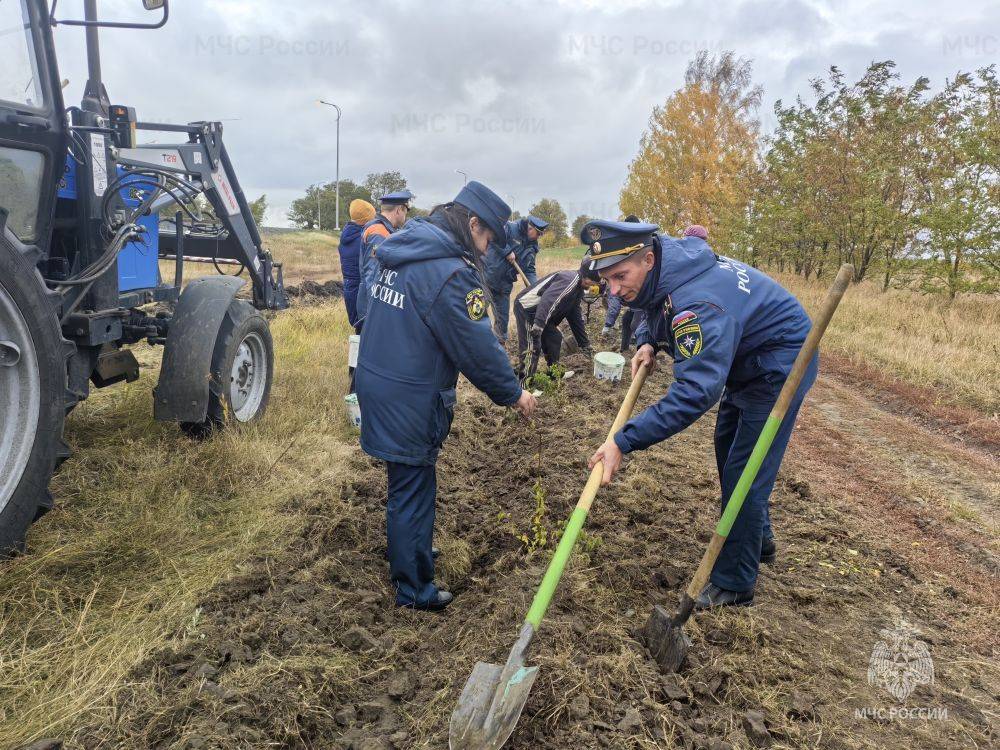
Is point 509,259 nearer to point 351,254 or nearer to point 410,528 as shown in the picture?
point 351,254

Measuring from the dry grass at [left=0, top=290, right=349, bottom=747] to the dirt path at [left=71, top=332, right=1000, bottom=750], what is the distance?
0.16m

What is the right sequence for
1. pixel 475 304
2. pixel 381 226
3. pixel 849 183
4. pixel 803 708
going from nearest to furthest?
pixel 803 708, pixel 475 304, pixel 381 226, pixel 849 183

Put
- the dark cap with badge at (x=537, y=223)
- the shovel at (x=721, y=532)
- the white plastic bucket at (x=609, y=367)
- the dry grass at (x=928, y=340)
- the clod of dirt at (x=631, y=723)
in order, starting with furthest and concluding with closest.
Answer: the dark cap with badge at (x=537, y=223)
the dry grass at (x=928, y=340)
the white plastic bucket at (x=609, y=367)
the shovel at (x=721, y=532)
the clod of dirt at (x=631, y=723)

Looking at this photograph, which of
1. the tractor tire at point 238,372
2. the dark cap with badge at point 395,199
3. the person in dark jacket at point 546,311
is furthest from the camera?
the person in dark jacket at point 546,311

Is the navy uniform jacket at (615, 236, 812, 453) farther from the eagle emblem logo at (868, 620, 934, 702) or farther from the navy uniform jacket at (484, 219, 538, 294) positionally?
the navy uniform jacket at (484, 219, 538, 294)

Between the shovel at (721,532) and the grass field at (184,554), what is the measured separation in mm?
197

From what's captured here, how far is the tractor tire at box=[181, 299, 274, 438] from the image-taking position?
172 inches

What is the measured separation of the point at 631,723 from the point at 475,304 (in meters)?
1.84

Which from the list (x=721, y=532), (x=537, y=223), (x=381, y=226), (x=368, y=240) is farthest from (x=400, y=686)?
(x=537, y=223)

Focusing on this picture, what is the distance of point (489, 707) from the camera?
214 cm

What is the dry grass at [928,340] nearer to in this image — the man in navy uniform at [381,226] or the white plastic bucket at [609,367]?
the white plastic bucket at [609,367]

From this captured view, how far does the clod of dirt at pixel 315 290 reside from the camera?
47.9 feet

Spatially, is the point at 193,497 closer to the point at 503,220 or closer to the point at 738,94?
the point at 503,220

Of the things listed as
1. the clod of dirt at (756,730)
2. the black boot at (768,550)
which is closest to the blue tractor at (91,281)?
the clod of dirt at (756,730)
